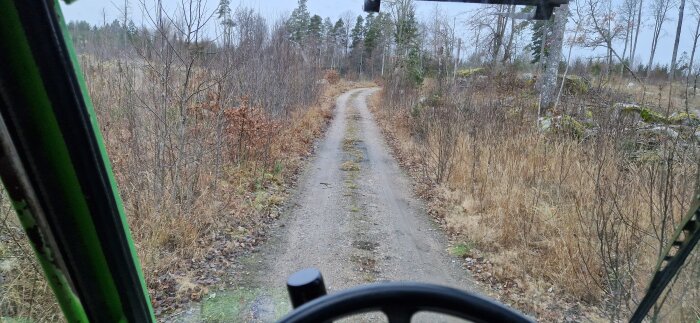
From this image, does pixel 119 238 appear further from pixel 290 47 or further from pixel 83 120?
pixel 290 47

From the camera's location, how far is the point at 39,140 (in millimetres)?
977

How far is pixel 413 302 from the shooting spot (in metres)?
0.73

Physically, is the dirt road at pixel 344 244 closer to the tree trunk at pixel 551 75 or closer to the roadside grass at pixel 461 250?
the roadside grass at pixel 461 250

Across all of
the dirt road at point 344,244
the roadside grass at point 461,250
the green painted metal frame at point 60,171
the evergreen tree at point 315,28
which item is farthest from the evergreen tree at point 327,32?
the green painted metal frame at point 60,171

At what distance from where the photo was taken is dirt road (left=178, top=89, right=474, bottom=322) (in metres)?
3.14

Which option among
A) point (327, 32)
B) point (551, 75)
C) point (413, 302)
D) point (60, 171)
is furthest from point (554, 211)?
point (327, 32)

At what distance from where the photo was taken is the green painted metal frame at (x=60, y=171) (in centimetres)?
91

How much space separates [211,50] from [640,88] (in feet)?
15.8

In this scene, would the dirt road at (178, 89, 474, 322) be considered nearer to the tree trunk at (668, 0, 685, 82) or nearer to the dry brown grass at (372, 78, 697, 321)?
the dry brown grass at (372, 78, 697, 321)

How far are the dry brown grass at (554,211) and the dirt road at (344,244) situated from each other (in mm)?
416

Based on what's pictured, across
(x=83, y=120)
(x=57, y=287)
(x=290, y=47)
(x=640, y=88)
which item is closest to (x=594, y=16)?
(x=640, y=88)

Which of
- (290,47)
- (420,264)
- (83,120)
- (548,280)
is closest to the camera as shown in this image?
(83,120)

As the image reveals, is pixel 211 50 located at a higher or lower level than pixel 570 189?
higher

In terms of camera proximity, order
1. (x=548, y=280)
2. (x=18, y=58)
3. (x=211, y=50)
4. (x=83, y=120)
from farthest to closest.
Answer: (x=211, y=50) < (x=548, y=280) < (x=83, y=120) < (x=18, y=58)
